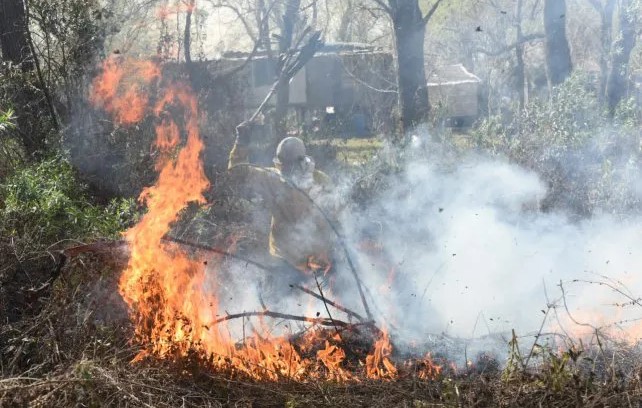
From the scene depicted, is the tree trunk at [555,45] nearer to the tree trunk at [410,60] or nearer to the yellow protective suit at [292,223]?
the tree trunk at [410,60]

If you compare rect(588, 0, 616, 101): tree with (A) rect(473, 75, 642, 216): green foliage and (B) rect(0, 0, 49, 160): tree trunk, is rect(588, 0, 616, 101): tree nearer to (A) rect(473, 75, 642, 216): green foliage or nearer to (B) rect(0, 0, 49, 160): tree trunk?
(A) rect(473, 75, 642, 216): green foliage

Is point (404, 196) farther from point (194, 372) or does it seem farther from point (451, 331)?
point (194, 372)

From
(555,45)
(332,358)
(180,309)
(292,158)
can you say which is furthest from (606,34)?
(180,309)

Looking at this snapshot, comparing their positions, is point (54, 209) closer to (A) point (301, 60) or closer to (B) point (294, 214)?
(B) point (294, 214)

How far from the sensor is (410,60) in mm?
13258

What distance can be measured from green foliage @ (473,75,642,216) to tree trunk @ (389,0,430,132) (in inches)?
63.3

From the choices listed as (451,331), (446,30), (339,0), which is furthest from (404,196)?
(446,30)

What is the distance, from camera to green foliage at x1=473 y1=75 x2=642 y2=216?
350 inches

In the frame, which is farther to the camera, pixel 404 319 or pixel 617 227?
pixel 617 227

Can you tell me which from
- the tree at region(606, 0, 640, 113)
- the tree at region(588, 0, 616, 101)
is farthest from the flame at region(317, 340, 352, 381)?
the tree at region(588, 0, 616, 101)

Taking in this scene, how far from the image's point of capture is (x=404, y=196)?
31.1 ft

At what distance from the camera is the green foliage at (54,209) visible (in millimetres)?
6801

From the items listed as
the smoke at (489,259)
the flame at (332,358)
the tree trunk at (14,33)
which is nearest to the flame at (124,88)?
the tree trunk at (14,33)

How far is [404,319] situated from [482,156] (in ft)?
17.7
